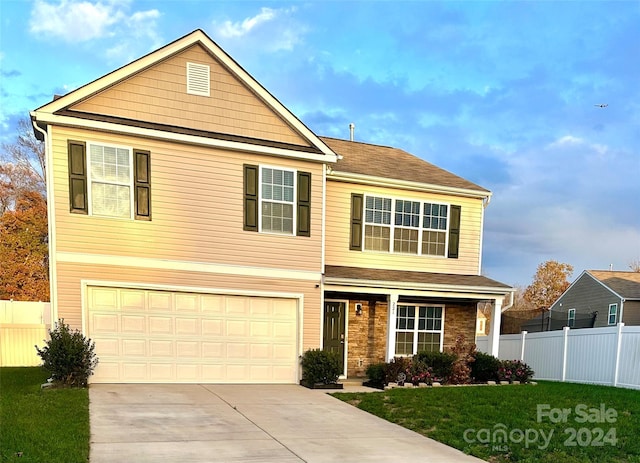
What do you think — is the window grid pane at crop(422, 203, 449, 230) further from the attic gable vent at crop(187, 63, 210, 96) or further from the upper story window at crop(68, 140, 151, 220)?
the upper story window at crop(68, 140, 151, 220)

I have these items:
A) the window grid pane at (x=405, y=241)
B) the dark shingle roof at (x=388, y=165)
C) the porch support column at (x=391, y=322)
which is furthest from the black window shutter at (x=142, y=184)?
the window grid pane at (x=405, y=241)

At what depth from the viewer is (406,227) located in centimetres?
1270

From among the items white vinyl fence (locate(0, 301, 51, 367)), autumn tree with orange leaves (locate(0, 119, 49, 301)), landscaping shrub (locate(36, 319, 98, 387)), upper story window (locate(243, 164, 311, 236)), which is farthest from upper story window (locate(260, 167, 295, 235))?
autumn tree with orange leaves (locate(0, 119, 49, 301))

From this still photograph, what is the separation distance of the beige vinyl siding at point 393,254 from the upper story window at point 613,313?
15.0 m

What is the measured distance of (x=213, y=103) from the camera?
10.1 meters

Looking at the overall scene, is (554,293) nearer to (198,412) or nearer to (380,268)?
(380,268)

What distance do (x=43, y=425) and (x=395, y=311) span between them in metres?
8.21

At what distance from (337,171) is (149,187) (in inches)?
189

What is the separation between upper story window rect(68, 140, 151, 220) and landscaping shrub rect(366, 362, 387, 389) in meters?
6.60

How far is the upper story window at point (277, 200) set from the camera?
33.6 ft

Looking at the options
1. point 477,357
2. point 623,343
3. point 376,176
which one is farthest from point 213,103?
point 623,343

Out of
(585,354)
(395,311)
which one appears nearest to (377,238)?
(395,311)

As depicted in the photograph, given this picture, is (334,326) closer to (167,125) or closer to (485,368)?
(485,368)

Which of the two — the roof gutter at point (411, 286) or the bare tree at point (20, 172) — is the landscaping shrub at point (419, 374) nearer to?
the roof gutter at point (411, 286)
